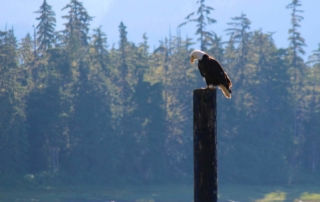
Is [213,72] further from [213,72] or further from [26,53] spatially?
[26,53]

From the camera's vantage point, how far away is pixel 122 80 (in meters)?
68.3

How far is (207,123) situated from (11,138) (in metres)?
48.3

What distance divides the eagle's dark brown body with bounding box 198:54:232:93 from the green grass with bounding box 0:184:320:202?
37434mm

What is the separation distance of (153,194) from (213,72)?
4428cm

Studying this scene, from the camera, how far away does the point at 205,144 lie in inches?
367

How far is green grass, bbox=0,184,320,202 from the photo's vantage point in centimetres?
5103

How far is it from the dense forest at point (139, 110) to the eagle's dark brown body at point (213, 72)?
4340 cm

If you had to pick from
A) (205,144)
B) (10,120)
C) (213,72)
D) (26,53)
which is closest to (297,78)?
(26,53)

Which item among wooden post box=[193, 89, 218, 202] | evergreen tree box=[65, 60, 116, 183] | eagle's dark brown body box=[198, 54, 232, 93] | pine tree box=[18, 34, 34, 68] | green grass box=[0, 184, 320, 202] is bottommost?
green grass box=[0, 184, 320, 202]

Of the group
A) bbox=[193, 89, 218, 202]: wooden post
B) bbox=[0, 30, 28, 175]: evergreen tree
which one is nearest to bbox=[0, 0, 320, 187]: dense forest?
bbox=[0, 30, 28, 175]: evergreen tree

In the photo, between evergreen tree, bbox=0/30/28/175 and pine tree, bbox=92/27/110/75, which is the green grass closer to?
evergreen tree, bbox=0/30/28/175

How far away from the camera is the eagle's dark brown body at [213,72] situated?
12.0m

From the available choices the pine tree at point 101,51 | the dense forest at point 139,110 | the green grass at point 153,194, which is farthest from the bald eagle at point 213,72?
the pine tree at point 101,51

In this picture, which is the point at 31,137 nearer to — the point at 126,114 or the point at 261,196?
the point at 126,114
